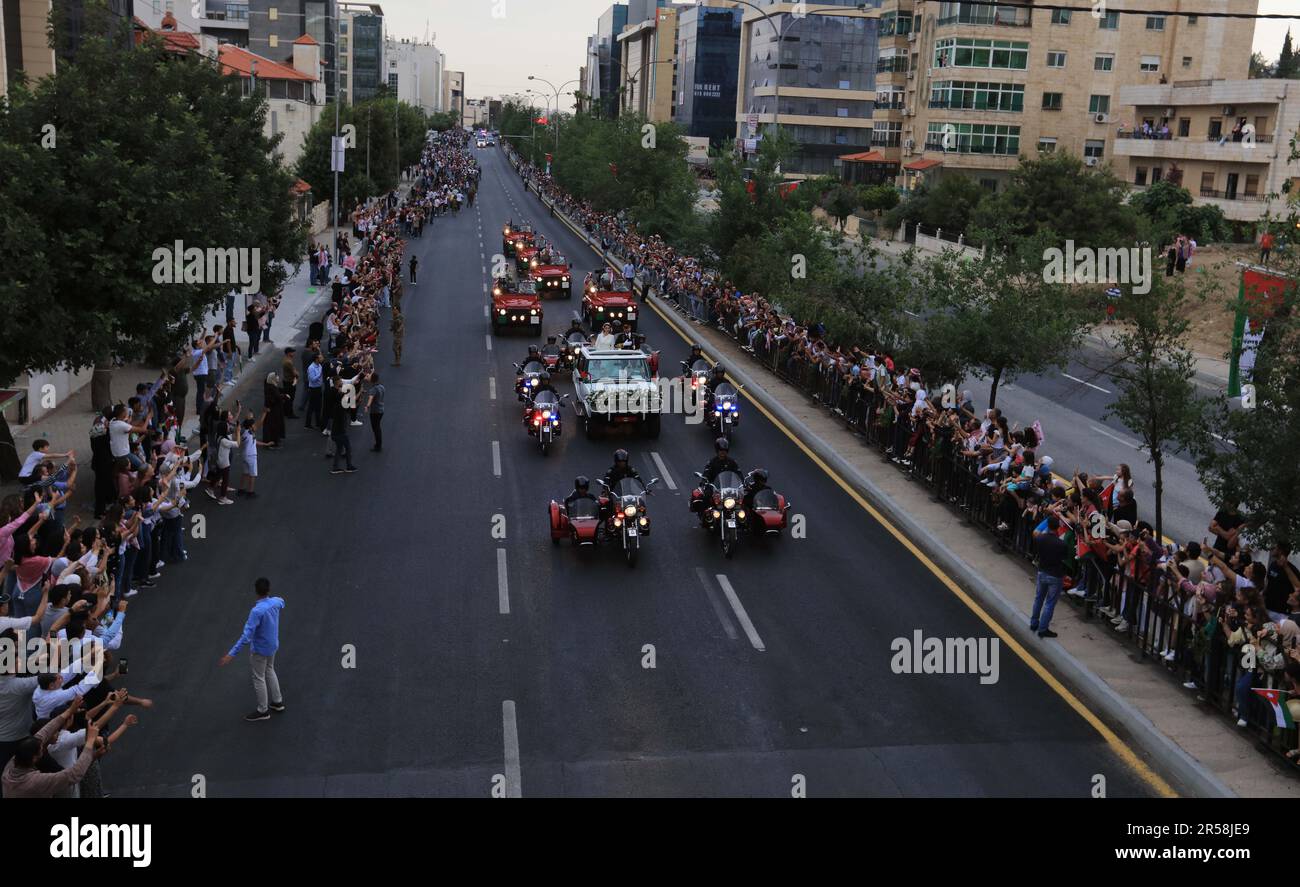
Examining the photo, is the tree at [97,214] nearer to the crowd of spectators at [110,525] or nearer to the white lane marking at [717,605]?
the crowd of spectators at [110,525]

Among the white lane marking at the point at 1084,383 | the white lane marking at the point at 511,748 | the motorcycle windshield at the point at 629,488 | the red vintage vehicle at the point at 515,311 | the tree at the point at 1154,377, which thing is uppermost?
the tree at the point at 1154,377

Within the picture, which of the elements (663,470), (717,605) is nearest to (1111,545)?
(717,605)

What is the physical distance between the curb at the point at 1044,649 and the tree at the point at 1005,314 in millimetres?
3280

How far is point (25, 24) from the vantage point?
31.9 meters

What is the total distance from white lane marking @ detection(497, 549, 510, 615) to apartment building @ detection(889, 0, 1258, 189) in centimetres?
6573

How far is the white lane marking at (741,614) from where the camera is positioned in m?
14.3

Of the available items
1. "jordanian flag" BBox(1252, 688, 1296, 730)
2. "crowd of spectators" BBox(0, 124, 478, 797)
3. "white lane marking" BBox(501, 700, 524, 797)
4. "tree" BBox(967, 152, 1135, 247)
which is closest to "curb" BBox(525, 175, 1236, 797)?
"jordanian flag" BBox(1252, 688, 1296, 730)

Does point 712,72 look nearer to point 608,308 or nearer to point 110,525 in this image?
point 608,308

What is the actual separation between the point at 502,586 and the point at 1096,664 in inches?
285

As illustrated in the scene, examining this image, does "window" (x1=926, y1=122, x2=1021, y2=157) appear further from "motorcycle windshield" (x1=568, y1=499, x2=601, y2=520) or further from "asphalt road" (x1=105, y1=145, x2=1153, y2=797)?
"motorcycle windshield" (x1=568, y1=499, x2=601, y2=520)

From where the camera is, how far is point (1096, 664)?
13570 millimetres

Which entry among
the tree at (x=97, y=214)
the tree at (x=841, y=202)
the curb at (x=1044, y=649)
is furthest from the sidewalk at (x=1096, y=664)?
the tree at (x=841, y=202)

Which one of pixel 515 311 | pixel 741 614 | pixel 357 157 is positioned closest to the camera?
pixel 741 614

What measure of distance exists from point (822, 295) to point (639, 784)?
20.1 metres
